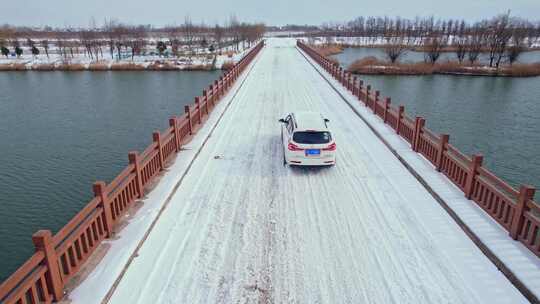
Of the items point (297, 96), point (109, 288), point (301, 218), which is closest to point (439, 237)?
point (301, 218)

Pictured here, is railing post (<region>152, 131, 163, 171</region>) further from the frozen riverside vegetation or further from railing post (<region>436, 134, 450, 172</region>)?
railing post (<region>436, 134, 450, 172</region>)

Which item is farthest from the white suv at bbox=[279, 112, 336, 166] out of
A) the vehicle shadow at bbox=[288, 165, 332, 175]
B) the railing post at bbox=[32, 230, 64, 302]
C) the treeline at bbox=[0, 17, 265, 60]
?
the treeline at bbox=[0, 17, 265, 60]

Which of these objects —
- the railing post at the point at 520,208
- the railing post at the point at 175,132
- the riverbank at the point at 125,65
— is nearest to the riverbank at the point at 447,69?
the riverbank at the point at 125,65

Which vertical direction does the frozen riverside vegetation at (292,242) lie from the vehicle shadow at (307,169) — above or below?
below

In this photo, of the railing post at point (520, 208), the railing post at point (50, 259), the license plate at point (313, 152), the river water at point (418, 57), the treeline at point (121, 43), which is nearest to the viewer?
the railing post at point (50, 259)

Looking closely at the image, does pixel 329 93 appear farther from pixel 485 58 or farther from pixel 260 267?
pixel 485 58

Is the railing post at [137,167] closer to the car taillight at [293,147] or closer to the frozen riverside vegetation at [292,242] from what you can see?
the frozen riverside vegetation at [292,242]
